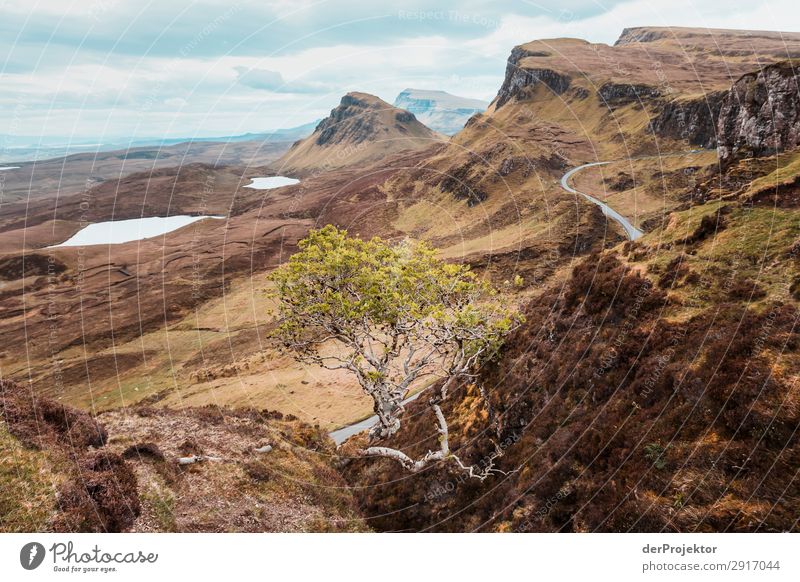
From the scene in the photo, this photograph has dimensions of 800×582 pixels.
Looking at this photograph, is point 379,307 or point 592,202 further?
point 592,202

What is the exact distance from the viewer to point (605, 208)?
84125mm

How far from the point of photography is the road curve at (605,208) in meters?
66.7

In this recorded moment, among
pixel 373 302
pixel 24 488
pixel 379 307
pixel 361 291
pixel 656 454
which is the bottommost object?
pixel 656 454

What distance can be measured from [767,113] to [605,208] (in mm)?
39835

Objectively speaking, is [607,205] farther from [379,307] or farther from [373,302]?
[373,302]

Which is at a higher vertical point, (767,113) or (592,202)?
(767,113)

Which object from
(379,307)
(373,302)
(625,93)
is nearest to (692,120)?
(625,93)

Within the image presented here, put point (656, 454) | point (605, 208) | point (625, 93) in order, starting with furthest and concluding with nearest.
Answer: point (625, 93) < point (605, 208) < point (656, 454)

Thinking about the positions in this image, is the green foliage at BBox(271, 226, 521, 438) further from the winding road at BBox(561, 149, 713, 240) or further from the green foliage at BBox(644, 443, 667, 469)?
the winding road at BBox(561, 149, 713, 240)

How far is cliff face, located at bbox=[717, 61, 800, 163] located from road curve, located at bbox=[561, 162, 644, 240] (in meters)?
15.2

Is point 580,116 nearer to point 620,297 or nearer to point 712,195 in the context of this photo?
point 712,195

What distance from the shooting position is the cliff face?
139 ft

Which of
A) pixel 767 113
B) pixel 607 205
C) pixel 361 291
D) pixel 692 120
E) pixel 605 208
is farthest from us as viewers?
pixel 692 120

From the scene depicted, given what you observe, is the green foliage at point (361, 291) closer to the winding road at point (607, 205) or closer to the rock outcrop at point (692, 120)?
the winding road at point (607, 205)
